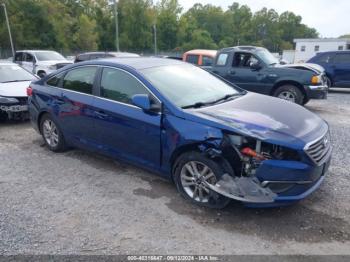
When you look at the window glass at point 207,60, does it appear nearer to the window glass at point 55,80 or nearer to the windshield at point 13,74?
the windshield at point 13,74

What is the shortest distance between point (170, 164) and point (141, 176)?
86 centimetres

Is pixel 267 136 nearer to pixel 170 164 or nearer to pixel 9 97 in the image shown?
pixel 170 164

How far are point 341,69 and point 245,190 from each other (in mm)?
10845

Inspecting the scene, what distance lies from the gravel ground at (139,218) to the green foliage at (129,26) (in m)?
52.4

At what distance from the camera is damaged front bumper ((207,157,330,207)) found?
326cm

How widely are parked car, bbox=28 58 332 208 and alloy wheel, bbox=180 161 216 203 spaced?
12mm

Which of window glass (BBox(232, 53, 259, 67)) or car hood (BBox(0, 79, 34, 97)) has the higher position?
window glass (BBox(232, 53, 259, 67))

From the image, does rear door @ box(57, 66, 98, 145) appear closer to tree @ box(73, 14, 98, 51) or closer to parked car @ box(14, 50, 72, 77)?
parked car @ box(14, 50, 72, 77)

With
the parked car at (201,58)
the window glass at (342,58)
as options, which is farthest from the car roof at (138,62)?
the window glass at (342,58)

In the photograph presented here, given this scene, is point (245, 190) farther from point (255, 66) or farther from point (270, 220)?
point (255, 66)

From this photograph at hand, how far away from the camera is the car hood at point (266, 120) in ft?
10.9

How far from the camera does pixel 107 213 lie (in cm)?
369

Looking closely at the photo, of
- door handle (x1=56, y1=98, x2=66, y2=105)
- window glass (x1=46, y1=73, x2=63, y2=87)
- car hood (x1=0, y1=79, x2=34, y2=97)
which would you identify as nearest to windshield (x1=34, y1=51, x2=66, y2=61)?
car hood (x1=0, y1=79, x2=34, y2=97)

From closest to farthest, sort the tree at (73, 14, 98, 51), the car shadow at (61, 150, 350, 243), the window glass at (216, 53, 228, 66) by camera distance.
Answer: the car shadow at (61, 150, 350, 243), the window glass at (216, 53, 228, 66), the tree at (73, 14, 98, 51)
